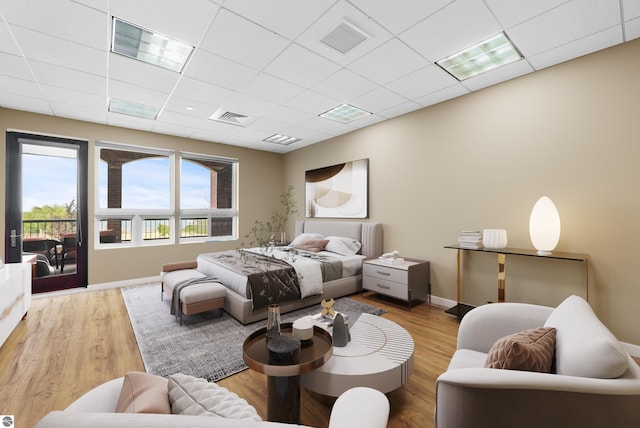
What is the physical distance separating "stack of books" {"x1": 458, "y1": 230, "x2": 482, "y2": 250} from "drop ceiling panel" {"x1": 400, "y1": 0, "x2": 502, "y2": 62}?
77.1 inches

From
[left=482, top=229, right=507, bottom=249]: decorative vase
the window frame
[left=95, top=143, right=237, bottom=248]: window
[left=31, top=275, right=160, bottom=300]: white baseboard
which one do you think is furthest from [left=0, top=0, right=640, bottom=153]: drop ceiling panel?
[left=31, top=275, right=160, bottom=300]: white baseboard

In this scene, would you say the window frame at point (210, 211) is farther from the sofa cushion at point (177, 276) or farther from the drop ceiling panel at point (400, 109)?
the drop ceiling panel at point (400, 109)

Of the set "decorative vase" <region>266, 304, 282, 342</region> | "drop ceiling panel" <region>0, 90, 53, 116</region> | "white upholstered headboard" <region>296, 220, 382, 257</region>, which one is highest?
"drop ceiling panel" <region>0, 90, 53, 116</region>

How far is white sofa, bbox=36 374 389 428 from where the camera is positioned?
23.6 inches

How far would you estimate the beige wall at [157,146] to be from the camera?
421 centimetres

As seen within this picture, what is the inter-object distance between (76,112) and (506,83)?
230 inches

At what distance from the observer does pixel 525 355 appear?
1.13 m

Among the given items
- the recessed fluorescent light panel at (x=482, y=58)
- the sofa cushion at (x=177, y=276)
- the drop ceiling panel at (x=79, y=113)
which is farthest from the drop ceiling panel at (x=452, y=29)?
the drop ceiling panel at (x=79, y=113)

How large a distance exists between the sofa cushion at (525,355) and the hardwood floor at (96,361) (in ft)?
2.76

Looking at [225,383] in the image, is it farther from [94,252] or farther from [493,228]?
[94,252]

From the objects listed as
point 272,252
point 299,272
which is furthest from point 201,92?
point 299,272

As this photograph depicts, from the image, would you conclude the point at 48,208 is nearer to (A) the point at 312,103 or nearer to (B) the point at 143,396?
(A) the point at 312,103

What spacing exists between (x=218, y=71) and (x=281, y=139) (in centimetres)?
270

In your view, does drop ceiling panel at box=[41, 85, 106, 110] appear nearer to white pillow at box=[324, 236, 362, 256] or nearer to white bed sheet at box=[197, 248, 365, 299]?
white bed sheet at box=[197, 248, 365, 299]
